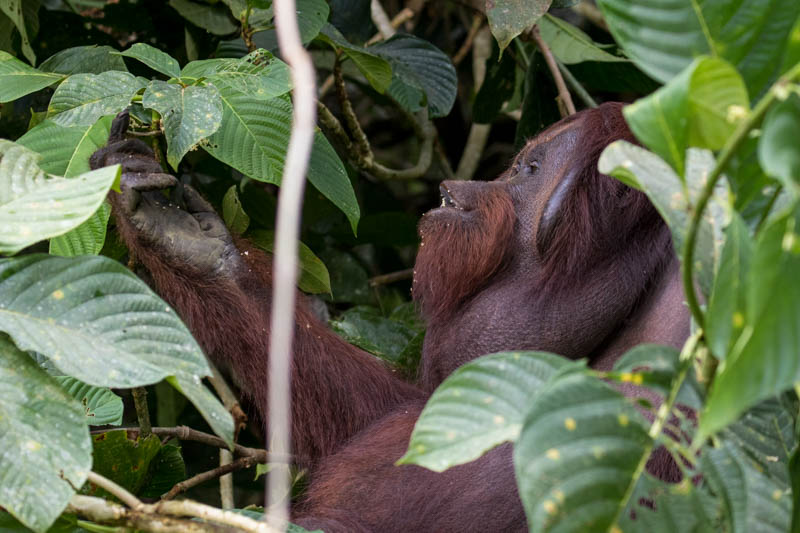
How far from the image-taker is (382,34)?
3197 mm

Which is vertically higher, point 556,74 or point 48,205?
point 48,205

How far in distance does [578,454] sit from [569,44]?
7.67ft

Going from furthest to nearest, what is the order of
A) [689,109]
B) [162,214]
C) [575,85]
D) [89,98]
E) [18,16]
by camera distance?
1. [575,85]
2. [18,16]
3. [162,214]
4. [89,98]
5. [689,109]

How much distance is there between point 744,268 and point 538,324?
1.08m

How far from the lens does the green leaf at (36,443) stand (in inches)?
43.1

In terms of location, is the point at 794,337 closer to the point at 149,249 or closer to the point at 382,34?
the point at 149,249

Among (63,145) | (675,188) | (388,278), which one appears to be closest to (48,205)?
(63,145)

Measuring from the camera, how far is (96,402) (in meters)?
1.80

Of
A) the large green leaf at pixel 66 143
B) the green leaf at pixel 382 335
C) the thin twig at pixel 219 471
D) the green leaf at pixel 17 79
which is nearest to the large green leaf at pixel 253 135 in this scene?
the large green leaf at pixel 66 143

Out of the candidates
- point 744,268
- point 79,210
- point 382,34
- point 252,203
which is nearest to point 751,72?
point 744,268

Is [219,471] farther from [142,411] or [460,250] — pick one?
[460,250]

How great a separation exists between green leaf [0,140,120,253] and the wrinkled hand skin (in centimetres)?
59

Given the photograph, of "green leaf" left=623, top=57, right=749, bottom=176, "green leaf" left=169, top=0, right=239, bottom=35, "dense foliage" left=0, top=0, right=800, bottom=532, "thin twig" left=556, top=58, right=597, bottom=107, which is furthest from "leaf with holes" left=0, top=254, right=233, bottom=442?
"thin twig" left=556, top=58, right=597, bottom=107

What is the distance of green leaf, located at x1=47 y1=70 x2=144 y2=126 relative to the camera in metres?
1.75
